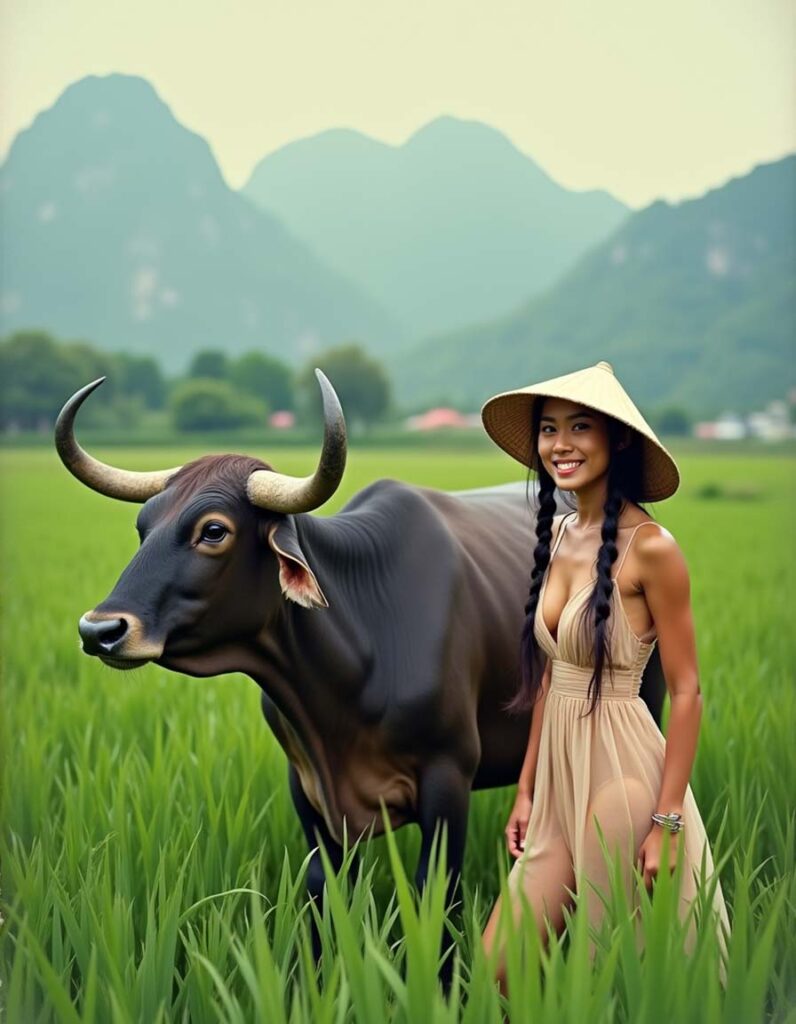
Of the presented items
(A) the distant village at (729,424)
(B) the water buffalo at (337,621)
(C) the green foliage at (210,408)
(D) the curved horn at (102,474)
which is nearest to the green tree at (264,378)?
(C) the green foliage at (210,408)

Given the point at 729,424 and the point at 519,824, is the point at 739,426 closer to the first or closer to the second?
the point at 729,424

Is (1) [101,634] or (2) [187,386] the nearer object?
(1) [101,634]

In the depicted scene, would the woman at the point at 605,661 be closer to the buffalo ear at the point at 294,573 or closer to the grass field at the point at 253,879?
the grass field at the point at 253,879

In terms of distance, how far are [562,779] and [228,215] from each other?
235 ft

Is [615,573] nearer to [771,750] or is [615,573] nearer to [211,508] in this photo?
[211,508]

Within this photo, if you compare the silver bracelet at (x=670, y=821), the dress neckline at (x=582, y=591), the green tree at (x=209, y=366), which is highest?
the green tree at (x=209, y=366)

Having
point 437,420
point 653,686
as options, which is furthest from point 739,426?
point 653,686

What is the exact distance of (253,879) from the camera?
91.3 inches

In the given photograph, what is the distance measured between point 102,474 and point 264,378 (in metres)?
49.8

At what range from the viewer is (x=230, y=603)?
239cm

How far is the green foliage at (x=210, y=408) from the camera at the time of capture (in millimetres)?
39469

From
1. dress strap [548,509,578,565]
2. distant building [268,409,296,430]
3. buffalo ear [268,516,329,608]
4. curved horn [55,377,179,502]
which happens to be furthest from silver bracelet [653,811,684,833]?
distant building [268,409,296,430]

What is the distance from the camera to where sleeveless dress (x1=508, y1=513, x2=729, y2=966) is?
219cm

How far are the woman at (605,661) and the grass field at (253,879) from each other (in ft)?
0.54
